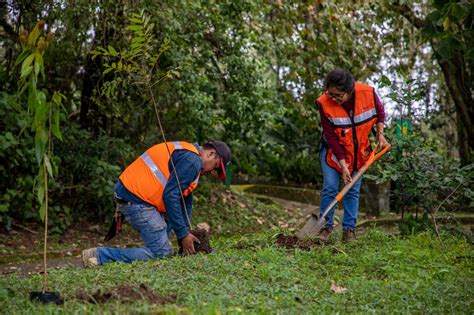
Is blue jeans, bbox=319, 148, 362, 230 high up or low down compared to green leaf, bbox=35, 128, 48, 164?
down

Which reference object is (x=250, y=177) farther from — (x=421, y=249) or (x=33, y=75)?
(x=33, y=75)

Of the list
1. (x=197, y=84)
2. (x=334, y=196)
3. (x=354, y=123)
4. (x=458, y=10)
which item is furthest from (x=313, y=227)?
(x=197, y=84)

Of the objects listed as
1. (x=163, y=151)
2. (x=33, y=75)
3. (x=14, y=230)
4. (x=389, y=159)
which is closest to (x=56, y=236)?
(x=14, y=230)

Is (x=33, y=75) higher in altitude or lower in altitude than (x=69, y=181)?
higher

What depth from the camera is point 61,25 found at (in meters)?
11.3

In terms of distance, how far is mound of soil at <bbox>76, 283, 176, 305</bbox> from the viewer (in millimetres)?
4934

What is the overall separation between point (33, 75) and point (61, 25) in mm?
6547

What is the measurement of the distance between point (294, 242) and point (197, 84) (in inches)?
185

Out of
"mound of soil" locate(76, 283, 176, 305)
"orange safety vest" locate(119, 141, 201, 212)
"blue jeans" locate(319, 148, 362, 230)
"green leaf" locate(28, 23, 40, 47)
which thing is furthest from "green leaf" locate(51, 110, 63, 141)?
"blue jeans" locate(319, 148, 362, 230)

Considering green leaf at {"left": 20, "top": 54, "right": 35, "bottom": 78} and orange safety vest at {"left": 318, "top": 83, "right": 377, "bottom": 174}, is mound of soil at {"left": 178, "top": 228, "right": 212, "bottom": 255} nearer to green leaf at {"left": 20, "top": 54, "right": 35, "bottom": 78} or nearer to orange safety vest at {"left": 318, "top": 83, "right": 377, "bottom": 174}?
orange safety vest at {"left": 318, "top": 83, "right": 377, "bottom": 174}

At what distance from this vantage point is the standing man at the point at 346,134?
27.8 feet

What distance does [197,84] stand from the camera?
12289 millimetres

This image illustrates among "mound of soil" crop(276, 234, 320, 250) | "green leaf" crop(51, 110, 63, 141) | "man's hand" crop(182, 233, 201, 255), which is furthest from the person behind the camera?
"mound of soil" crop(276, 234, 320, 250)

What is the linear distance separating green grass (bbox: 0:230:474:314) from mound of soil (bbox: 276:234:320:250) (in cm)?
19
